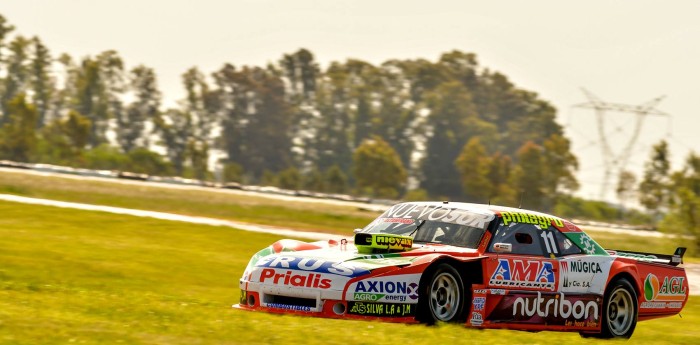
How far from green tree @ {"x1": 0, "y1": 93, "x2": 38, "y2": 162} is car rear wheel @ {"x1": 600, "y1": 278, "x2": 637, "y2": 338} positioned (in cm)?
9389

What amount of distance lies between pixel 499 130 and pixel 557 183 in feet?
84.9

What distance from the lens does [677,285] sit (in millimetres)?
14578

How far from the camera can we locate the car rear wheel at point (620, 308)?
13727 mm

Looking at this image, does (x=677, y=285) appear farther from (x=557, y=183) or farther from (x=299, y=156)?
(x=299, y=156)

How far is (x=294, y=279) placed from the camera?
11.7 meters

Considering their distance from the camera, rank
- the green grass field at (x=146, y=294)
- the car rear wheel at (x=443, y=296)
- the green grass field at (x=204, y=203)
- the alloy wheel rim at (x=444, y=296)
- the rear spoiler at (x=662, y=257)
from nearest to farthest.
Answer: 1. the green grass field at (x=146, y=294)
2. the car rear wheel at (x=443, y=296)
3. the alloy wheel rim at (x=444, y=296)
4. the rear spoiler at (x=662, y=257)
5. the green grass field at (x=204, y=203)

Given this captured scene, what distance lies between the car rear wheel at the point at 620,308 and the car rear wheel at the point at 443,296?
2.41 metres

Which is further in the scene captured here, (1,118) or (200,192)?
(1,118)

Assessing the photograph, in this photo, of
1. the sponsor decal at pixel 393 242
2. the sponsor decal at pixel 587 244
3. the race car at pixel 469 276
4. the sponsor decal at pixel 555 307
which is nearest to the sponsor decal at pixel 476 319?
the race car at pixel 469 276

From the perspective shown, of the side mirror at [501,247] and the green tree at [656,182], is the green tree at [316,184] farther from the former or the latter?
the side mirror at [501,247]

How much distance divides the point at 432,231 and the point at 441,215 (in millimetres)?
338

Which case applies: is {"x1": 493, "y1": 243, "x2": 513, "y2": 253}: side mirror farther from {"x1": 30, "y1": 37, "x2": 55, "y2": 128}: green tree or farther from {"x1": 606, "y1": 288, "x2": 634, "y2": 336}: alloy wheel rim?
{"x1": 30, "y1": 37, "x2": 55, "y2": 128}: green tree

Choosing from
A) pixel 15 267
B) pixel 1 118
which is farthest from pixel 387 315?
pixel 1 118

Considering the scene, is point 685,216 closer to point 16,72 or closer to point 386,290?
point 386,290
